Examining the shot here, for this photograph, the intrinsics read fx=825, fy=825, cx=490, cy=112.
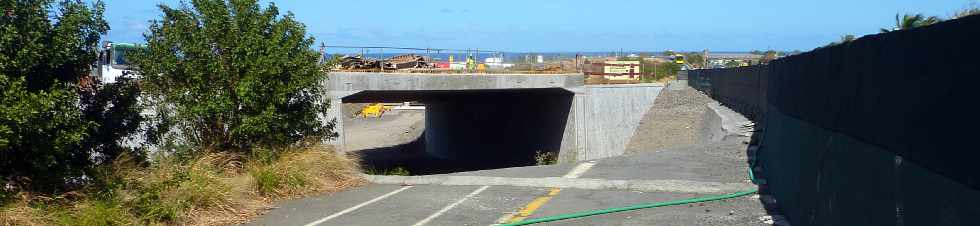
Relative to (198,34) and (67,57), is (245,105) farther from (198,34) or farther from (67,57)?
(67,57)

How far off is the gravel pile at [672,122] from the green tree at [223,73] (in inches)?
521

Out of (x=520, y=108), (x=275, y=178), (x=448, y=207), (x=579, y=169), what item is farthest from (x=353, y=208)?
(x=520, y=108)

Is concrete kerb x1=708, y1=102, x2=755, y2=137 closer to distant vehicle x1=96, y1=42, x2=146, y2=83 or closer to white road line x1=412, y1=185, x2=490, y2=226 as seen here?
white road line x1=412, y1=185, x2=490, y2=226

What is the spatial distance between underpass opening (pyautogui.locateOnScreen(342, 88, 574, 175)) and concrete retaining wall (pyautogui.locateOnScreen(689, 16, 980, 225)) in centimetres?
2091

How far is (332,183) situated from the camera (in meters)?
12.3

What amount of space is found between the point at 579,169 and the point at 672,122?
1411 cm

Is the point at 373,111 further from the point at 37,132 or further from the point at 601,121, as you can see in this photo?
the point at 37,132

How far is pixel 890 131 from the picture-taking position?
4.48 m

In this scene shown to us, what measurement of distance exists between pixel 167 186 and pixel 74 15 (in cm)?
225

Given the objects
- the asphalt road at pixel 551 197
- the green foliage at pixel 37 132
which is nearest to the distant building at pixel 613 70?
the asphalt road at pixel 551 197

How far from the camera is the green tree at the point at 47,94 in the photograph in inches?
277

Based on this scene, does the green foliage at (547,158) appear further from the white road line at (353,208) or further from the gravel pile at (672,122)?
the white road line at (353,208)

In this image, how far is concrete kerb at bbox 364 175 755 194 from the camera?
10977mm

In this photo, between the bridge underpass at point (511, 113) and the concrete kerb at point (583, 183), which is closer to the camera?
the concrete kerb at point (583, 183)
